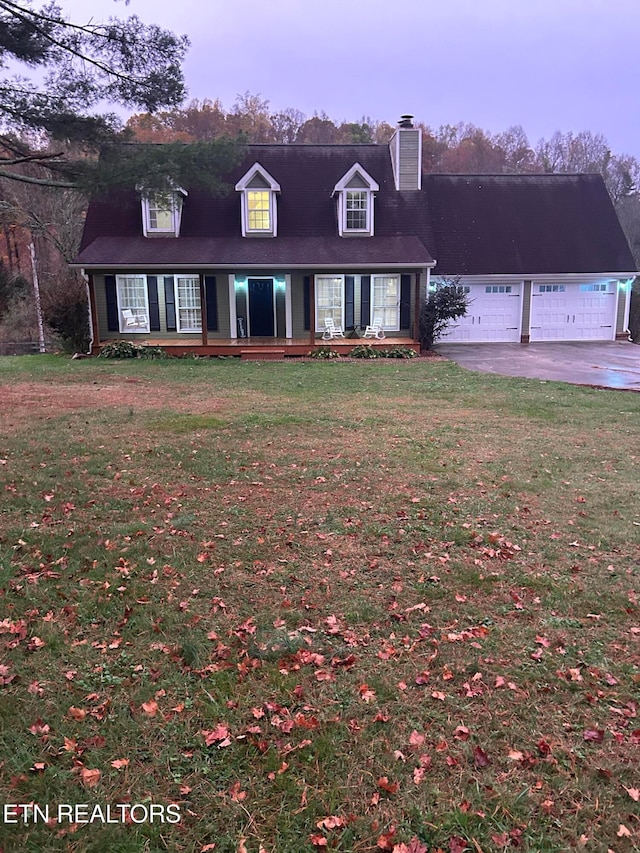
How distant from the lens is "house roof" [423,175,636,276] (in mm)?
20359

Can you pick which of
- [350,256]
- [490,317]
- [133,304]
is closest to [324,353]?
[350,256]

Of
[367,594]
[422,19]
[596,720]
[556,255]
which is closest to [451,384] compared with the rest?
[367,594]

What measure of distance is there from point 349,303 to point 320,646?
52.3ft

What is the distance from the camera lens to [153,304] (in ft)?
59.1

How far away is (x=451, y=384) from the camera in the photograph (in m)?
12.1

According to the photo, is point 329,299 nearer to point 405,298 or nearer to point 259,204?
point 405,298

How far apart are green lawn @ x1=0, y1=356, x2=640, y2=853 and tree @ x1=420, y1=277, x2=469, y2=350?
38.0 feet

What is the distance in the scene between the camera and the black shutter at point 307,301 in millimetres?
18172

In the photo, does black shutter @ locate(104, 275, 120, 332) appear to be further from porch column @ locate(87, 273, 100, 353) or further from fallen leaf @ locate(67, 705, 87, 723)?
fallen leaf @ locate(67, 705, 87, 723)

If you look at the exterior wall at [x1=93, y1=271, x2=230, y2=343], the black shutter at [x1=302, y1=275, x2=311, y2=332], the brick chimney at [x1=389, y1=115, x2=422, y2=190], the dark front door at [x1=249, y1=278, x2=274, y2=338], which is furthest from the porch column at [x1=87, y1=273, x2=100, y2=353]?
the brick chimney at [x1=389, y1=115, x2=422, y2=190]

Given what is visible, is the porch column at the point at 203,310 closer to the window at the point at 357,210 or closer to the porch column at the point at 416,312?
the window at the point at 357,210

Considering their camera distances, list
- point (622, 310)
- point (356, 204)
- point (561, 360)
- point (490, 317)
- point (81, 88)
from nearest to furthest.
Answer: point (81, 88) → point (561, 360) → point (356, 204) → point (490, 317) → point (622, 310)

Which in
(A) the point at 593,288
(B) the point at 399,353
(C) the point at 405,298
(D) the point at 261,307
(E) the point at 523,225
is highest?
(E) the point at 523,225

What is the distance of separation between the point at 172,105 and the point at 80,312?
9594mm
